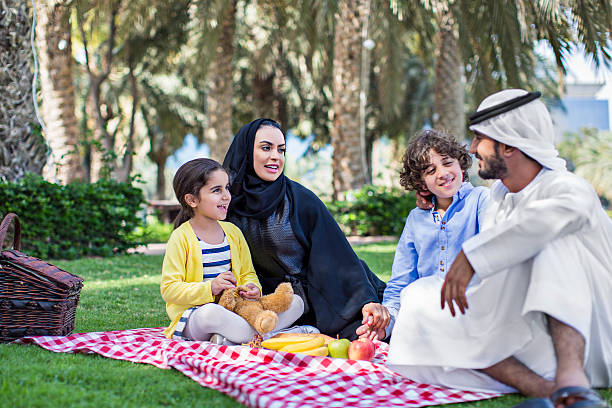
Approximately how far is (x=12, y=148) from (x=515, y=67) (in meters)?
7.43

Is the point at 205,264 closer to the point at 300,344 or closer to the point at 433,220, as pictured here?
the point at 300,344

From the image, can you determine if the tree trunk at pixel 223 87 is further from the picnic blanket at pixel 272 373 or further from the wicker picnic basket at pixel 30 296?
the picnic blanket at pixel 272 373

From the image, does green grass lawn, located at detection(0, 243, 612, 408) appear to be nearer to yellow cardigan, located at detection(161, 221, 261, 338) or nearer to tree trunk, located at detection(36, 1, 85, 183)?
yellow cardigan, located at detection(161, 221, 261, 338)

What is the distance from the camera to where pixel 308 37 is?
13734mm

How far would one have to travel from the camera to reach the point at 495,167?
2.39 metres

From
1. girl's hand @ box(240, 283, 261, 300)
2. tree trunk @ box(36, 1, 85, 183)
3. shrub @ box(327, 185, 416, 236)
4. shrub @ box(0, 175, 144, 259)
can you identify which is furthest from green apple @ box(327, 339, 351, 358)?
tree trunk @ box(36, 1, 85, 183)

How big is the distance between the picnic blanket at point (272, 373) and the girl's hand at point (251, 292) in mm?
275

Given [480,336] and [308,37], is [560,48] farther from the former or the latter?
[480,336]

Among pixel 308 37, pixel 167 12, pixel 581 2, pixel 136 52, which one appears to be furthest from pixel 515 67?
pixel 136 52

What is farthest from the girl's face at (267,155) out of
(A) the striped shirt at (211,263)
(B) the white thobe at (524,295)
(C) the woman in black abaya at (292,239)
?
(B) the white thobe at (524,295)

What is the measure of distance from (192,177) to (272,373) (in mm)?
1239

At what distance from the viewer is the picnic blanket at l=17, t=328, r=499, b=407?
7.58ft

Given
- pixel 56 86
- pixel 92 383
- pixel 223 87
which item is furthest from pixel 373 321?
pixel 223 87

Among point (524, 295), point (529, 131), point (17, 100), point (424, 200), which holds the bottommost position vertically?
point (524, 295)
